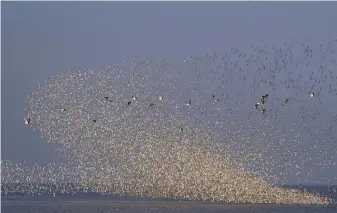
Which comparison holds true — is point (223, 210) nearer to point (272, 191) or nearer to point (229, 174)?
point (229, 174)

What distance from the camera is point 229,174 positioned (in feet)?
161

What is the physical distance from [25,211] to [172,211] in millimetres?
8113

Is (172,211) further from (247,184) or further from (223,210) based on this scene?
(247,184)

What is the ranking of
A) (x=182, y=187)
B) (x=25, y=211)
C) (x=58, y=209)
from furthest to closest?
(x=182, y=187) < (x=58, y=209) < (x=25, y=211)

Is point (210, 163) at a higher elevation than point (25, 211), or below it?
higher

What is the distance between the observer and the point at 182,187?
174ft

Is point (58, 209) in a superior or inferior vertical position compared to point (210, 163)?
inferior

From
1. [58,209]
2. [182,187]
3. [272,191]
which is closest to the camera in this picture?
[58,209]

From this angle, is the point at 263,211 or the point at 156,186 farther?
the point at 156,186

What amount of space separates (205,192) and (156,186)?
3.21 meters

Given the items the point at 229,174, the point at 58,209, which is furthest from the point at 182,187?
the point at 58,209

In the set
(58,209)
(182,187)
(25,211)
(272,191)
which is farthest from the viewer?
(272,191)

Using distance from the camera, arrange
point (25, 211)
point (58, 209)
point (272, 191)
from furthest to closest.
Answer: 1. point (272, 191)
2. point (58, 209)
3. point (25, 211)

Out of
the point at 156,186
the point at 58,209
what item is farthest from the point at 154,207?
the point at 58,209
